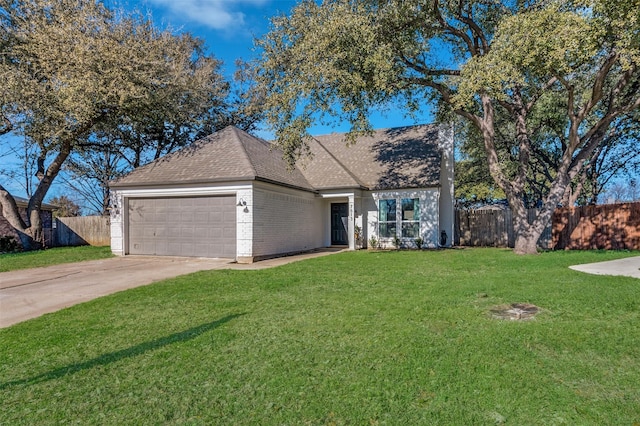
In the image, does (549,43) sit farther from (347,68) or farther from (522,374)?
(522,374)

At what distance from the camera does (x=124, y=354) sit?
411 cm

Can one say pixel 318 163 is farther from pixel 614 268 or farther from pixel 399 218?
pixel 614 268

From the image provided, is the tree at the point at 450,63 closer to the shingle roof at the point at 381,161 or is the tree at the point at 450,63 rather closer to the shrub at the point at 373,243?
the shingle roof at the point at 381,161

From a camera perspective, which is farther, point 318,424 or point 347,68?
point 347,68

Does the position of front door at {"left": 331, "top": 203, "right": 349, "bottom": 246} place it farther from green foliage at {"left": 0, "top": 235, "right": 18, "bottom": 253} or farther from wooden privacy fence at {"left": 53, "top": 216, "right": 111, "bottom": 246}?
green foliage at {"left": 0, "top": 235, "right": 18, "bottom": 253}

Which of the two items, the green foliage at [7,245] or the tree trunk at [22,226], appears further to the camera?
the tree trunk at [22,226]

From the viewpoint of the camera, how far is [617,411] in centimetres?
282

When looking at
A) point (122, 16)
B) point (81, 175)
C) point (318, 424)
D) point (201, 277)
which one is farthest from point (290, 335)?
point (81, 175)

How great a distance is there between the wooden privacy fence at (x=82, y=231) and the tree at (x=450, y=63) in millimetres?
12946

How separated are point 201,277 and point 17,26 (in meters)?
15.8

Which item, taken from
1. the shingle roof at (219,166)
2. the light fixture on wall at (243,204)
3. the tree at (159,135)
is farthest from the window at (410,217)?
the tree at (159,135)

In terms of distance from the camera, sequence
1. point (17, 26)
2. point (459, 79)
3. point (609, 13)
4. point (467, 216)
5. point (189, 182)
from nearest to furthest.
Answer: point (609, 13), point (459, 79), point (189, 182), point (17, 26), point (467, 216)

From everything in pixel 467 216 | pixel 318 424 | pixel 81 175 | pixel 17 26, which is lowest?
pixel 318 424

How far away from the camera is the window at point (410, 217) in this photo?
16047 mm
